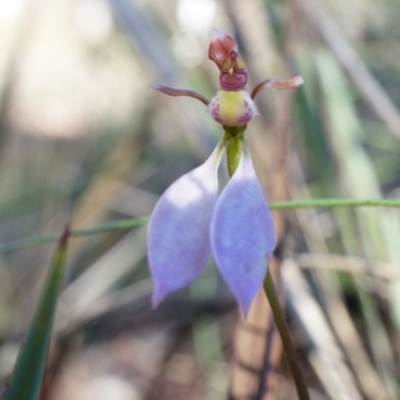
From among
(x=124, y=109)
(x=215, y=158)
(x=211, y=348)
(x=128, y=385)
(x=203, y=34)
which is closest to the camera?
(x=215, y=158)

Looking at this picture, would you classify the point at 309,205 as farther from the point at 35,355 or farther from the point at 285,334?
the point at 35,355

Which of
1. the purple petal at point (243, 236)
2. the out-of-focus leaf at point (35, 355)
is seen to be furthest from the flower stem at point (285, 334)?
the out-of-focus leaf at point (35, 355)

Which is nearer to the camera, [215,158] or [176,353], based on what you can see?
[215,158]

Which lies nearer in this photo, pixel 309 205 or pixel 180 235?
pixel 180 235

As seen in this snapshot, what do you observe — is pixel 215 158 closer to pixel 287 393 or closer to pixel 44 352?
pixel 44 352

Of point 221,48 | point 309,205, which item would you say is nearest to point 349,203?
point 309,205

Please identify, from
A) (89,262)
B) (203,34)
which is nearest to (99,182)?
(89,262)

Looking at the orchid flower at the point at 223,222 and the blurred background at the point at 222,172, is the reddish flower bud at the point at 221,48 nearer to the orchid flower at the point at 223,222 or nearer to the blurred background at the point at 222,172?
the orchid flower at the point at 223,222

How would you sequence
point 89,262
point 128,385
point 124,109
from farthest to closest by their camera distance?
1. point 124,109
2. point 89,262
3. point 128,385
